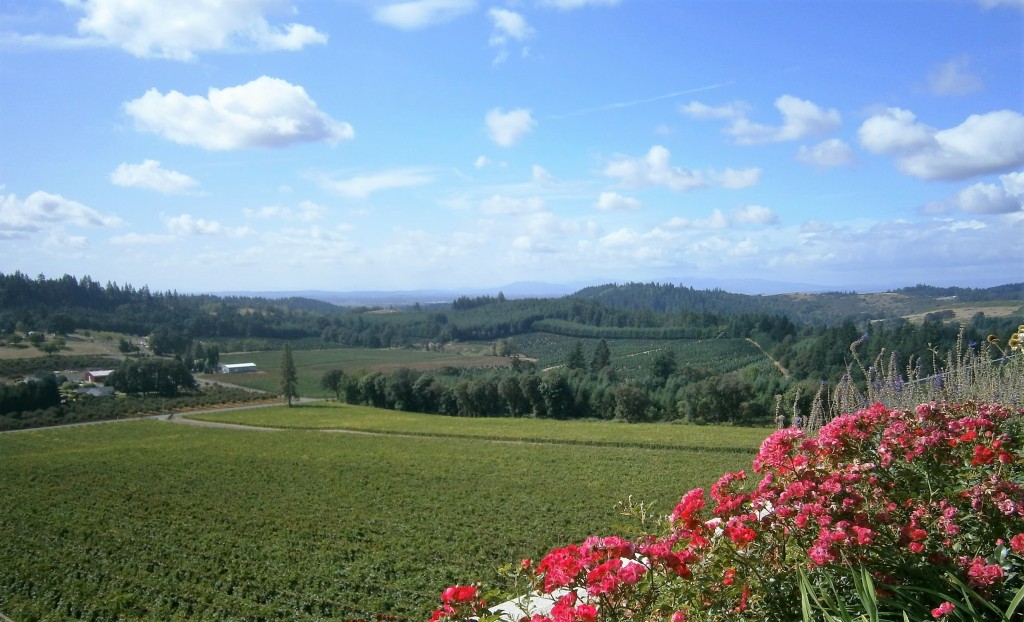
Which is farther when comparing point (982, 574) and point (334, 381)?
point (334, 381)

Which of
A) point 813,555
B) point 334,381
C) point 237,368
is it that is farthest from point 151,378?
point 813,555

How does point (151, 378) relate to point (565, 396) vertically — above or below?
above

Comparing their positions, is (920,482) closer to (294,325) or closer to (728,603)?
(728,603)

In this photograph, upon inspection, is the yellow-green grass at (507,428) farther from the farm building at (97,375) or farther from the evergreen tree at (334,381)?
the farm building at (97,375)

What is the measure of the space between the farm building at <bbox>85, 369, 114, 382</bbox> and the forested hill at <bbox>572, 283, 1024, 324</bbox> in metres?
61.9

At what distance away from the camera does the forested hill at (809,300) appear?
244ft

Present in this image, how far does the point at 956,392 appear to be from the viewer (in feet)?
19.7

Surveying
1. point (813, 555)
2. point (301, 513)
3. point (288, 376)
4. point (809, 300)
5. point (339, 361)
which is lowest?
point (339, 361)

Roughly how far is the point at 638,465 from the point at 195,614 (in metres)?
15.3

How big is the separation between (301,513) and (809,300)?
111 m

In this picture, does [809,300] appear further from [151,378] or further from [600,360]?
[151,378]

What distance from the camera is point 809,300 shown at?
360ft

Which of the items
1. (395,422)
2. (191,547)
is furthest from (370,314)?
(191,547)

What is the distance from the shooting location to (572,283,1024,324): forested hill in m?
74.2
